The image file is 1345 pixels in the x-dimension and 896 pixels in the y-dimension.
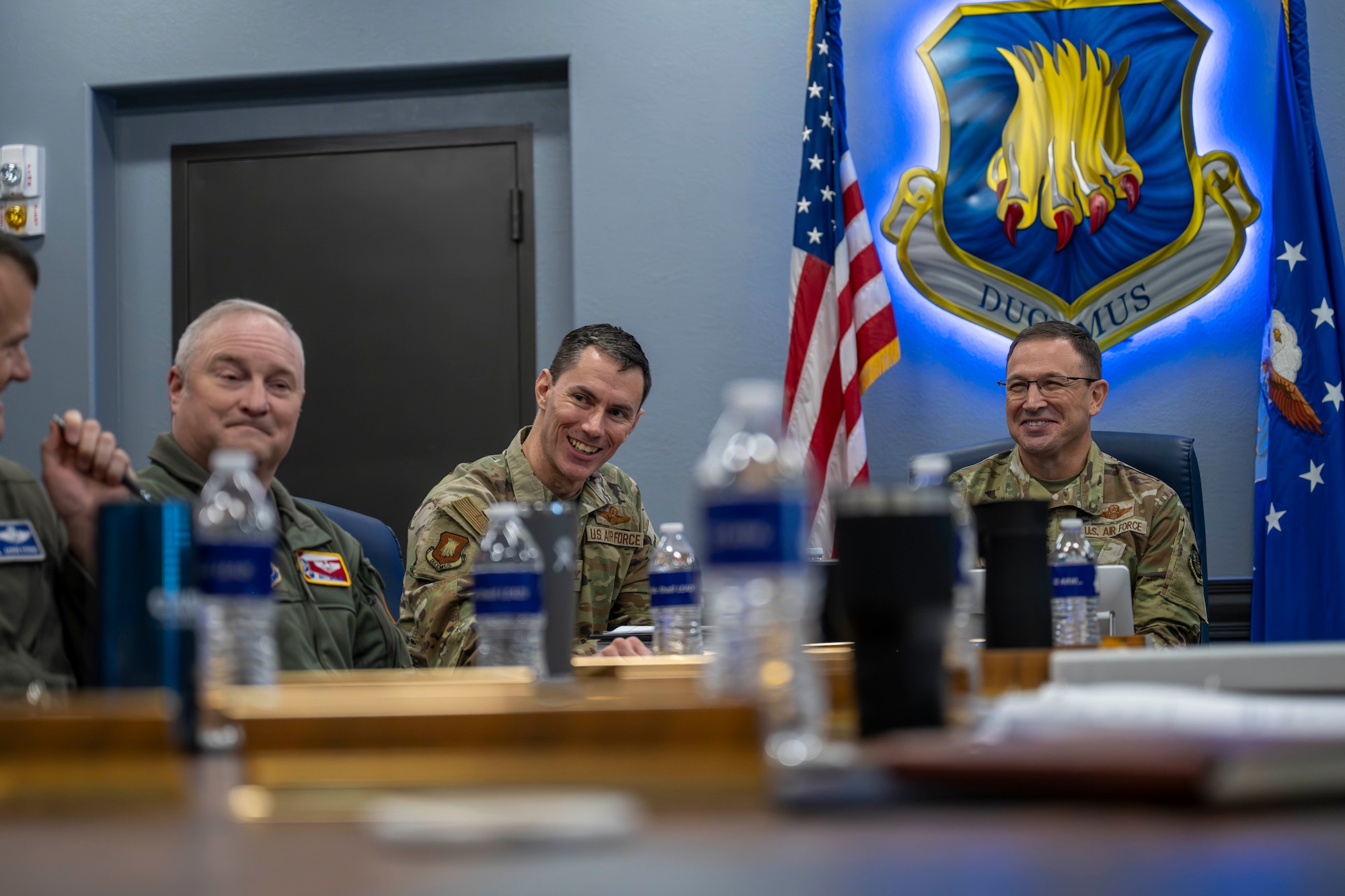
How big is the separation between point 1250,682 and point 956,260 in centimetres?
304

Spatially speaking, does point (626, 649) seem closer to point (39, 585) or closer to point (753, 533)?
point (39, 585)

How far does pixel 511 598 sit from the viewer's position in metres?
1.33

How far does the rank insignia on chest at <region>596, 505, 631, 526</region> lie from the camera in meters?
2.94

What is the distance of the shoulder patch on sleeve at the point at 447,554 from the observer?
2.38 metres

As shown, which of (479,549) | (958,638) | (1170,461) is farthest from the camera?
(1170,461)

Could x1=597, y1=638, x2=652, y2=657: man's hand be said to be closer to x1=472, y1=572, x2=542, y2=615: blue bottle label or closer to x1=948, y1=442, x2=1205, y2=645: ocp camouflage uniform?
x1=472, y1=572, x2=542, y2=615: blue bottle label

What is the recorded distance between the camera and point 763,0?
3998mm

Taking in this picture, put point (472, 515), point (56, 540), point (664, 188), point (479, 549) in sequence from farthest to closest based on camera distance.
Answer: point (664, 188) → point (472, 515) → point (479, 549) → point (56, 540)

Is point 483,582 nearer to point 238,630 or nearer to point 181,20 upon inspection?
point 238,630

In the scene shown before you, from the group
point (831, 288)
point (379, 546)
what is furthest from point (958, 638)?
point (831, 288)

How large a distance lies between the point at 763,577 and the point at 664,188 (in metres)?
3.29

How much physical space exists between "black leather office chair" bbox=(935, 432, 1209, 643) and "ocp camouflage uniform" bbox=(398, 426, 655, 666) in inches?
40.1

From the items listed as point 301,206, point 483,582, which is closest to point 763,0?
point 301,206

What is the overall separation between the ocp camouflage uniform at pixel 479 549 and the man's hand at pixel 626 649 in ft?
0.62
